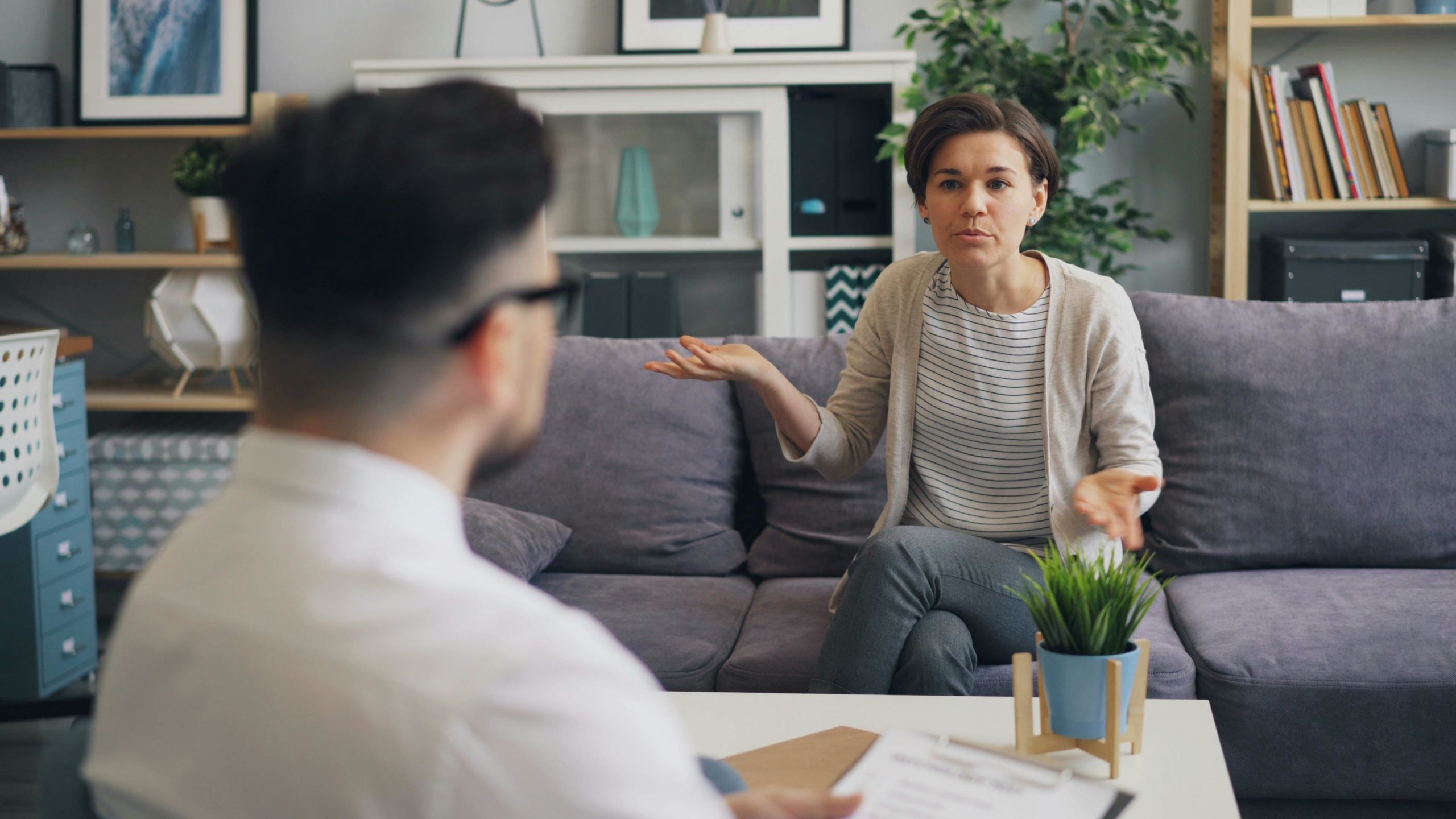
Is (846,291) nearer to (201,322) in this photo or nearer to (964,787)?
(201,322)

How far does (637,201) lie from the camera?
3064 mm

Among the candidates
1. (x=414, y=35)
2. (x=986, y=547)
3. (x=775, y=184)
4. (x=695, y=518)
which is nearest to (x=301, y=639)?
(x=986, y=547)

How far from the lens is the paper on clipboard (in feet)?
2.99

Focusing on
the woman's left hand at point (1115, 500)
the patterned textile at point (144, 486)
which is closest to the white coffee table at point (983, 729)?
the woman's left hand at point (1115, 500)

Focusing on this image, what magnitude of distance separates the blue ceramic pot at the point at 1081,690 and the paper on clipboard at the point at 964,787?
0.10m

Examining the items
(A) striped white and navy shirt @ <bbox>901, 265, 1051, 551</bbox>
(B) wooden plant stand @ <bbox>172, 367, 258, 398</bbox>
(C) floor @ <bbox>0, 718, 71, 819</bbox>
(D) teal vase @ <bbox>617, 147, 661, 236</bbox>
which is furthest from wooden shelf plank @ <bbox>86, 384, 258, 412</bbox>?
(A) striped white and navy shirt @ <bbox>901, 265, 1051, 551</bbox>

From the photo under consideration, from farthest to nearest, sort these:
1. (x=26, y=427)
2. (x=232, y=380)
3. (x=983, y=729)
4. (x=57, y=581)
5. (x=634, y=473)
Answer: (x=232, y=380), (x=57, y=581), (x=26, y=427), (x=634, y=473), (x=983, y=729)

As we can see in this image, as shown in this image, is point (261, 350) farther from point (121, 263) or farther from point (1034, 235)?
point (121, 263)

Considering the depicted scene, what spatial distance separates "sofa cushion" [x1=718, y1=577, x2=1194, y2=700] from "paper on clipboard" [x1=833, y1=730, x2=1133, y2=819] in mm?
586

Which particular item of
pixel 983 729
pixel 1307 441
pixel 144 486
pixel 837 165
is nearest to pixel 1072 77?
pixel 837 165

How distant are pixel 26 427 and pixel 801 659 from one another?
1.50 m

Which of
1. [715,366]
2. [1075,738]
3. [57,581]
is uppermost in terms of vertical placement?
[715,366]

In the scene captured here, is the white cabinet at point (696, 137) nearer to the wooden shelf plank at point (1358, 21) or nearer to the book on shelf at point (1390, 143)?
the wooden shelf plank at point (1358, 21)

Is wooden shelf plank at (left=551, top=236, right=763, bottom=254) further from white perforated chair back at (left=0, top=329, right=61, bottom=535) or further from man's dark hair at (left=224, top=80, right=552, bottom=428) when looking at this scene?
man's dark hair at (left=224, top=80, right=552, bottom=428)
